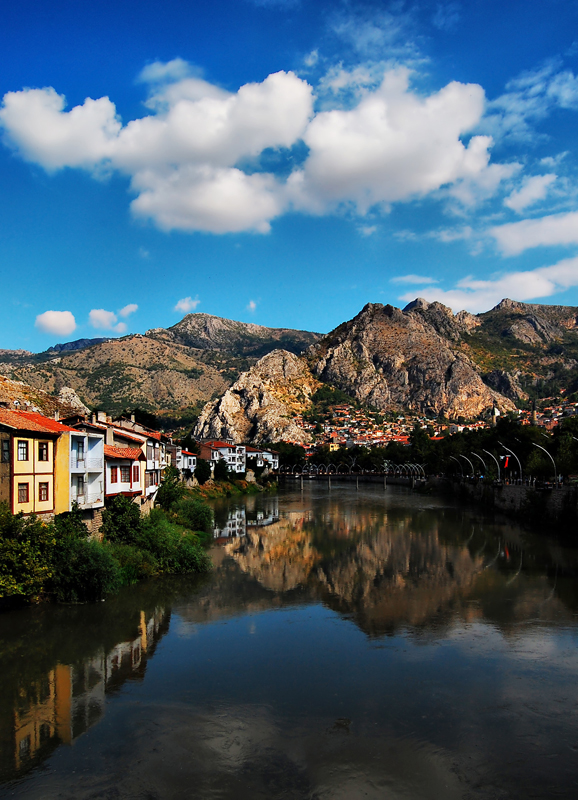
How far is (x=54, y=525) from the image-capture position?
79.9 ft

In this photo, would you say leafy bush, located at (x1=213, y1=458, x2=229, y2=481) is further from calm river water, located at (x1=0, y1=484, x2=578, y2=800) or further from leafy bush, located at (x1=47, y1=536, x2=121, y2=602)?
leafy bush, located at (x1=47, y1=536, x2=121, y2=602)

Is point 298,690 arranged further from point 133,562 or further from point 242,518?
point 242,518

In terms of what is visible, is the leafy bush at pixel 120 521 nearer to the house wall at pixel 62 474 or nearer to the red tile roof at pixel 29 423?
the house wall at pixel 62 474

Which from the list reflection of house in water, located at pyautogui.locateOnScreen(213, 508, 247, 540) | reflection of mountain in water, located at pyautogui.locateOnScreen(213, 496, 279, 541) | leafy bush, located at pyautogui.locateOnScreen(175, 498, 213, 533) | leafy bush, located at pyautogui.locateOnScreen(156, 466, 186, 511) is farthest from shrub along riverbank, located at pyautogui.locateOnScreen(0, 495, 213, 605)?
reflection of house in water, located at pyautogui.locateOnScreen(213, 508, 247, 540)

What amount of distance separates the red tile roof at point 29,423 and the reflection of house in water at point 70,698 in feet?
30.8

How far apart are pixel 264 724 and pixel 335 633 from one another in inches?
307

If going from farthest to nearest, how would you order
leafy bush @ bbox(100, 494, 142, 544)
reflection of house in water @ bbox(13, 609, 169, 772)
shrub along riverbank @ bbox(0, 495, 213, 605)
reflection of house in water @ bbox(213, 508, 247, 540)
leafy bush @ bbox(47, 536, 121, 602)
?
reflection of house in water @ bbox(213, 508, 247, 540) → leafy bush @ bbox(100, 494, 142, 544) → leafy bush @ bbox(47, 536, 121, 602) → shrub along riverbank @ bbox(0, 495, 213, 605) → reflection of house in water @ bbox(13, 609, 169, 772)

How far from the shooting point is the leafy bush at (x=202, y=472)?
8662 centimetres

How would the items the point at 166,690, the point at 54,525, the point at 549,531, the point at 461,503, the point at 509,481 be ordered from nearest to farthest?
the point at 166,690, the point at 54,525, the point at 549,531, the point at 509,481, the point at 461,503

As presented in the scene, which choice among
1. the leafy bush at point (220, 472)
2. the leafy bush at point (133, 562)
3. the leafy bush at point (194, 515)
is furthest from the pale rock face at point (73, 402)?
the leafy bush at point (133, 562)

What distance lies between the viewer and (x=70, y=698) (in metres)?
16.4

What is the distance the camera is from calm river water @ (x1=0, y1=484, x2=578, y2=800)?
12477mm

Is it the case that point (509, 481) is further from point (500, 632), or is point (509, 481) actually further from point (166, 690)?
point (166, 690)

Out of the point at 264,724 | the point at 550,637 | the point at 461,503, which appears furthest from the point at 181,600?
the point at 461,503
